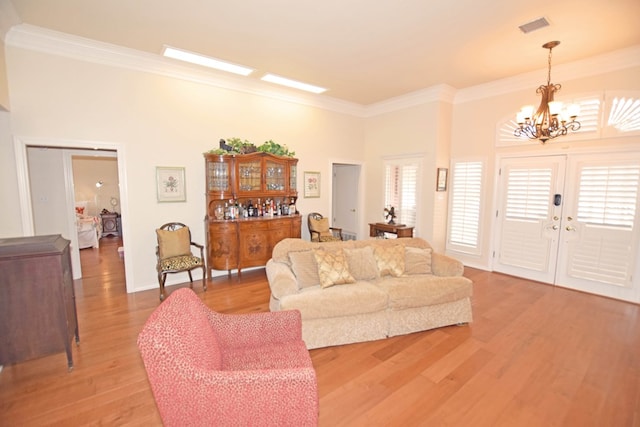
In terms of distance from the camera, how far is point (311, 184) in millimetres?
5898

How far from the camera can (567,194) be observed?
434 cm

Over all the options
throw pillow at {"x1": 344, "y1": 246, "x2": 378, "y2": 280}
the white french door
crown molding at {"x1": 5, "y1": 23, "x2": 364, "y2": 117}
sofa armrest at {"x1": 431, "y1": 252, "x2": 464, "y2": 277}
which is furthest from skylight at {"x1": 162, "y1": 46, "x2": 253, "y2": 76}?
the white french door

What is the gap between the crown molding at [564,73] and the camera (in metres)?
3.78

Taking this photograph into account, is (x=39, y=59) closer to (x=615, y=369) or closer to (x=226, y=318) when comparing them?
(x=226, y=318)

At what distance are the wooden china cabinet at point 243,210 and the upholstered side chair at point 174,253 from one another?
1.12 feet

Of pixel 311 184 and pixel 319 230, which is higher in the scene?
pixel 311 184

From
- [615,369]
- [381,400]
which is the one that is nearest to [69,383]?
[381,400]

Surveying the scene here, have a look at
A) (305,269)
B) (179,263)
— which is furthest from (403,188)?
(179,263)

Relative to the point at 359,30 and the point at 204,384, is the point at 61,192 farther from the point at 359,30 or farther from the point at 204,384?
the point at 359,30

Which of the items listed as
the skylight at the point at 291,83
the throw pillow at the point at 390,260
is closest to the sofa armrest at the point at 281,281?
the throw pillow at the point at 390,260

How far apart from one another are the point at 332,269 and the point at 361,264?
426mm

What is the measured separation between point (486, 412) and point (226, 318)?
196cm

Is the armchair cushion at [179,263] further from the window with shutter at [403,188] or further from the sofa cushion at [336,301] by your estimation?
the window with shutter at [403,188]

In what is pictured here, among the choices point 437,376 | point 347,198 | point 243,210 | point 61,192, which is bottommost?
point 437,376
